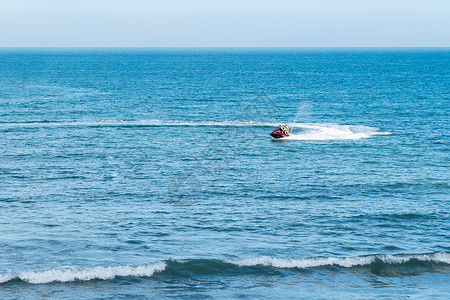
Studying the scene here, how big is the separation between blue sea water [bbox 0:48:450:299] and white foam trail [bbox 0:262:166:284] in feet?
0.25

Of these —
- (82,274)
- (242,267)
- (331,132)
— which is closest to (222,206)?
Result: (242,267)

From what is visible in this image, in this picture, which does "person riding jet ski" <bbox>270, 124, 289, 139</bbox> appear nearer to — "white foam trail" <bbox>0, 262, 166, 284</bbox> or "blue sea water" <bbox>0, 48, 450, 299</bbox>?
"blue sea water" <bbox>0, 48, 450, 299</bbox>

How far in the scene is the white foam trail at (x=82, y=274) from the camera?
102 feet

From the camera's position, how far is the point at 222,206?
45.5 m

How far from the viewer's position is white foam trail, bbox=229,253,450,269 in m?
33.7

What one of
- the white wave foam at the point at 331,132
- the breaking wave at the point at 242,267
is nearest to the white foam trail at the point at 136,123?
the white wave foam at the point at 331,132

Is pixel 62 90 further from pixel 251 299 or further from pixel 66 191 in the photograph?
pixel 251 299

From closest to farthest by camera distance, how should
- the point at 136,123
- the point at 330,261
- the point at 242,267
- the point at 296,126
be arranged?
the point at 242,267 → the point at 330,261 → the point at 296,126 → the point at 136,123

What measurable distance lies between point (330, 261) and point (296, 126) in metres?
53.1

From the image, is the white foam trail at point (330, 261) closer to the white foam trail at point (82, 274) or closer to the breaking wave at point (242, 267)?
the breaking wave at point (242, 267)

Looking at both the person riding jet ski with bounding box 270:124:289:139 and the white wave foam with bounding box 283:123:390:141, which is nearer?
the person riding jet ski with bounding box 270:124:289:139

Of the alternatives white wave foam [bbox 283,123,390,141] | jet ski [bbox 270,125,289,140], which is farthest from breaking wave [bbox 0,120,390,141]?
jet ski [bbox 270,125,289,140]

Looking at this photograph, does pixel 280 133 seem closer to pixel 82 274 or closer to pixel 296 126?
pixel 296 126

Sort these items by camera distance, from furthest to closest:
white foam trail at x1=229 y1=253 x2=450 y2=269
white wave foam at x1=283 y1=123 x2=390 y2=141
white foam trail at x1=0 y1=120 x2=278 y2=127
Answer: white foam trail at x1=0 y1=120 x2=278 y2=127, white wave foam at x1=283 y1=123 x2=390 y2=141, white foam trail at x1=229 y1=253 x2=450 y2=269
